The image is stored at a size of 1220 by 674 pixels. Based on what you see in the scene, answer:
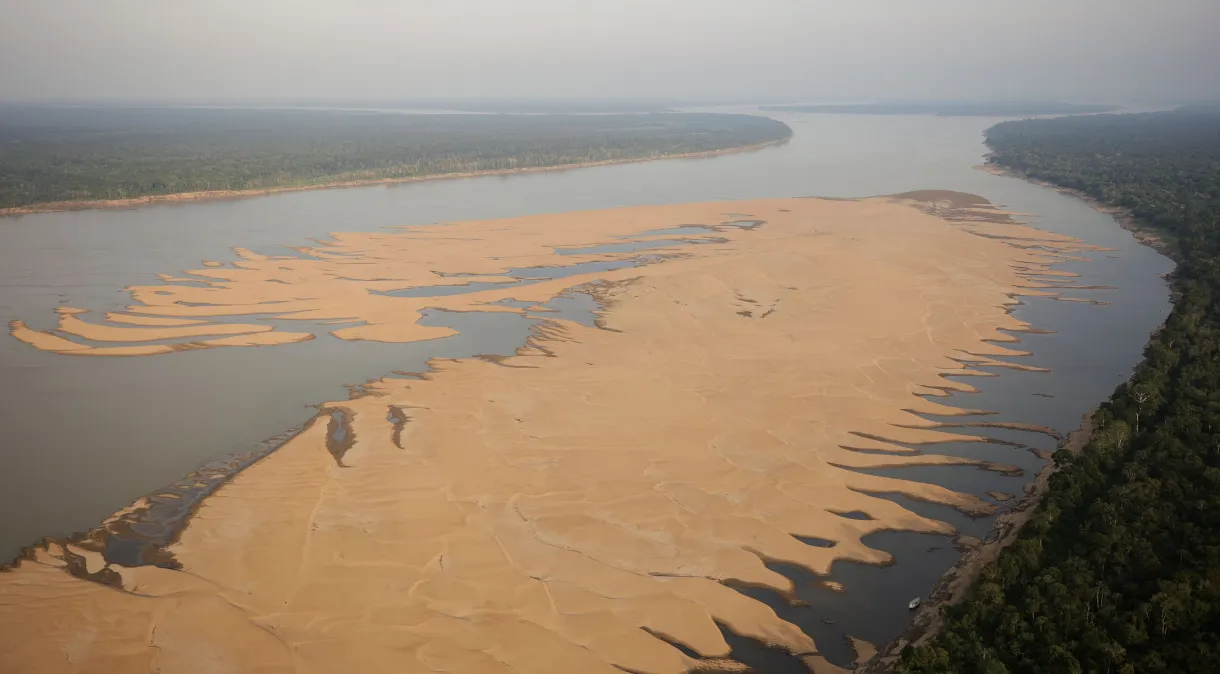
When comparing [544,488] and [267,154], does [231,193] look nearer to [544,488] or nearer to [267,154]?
[267,154]

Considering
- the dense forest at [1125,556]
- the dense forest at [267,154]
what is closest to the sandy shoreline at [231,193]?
the dense forest at [267,154]

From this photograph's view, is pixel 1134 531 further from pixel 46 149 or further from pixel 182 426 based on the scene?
pixel 46 149

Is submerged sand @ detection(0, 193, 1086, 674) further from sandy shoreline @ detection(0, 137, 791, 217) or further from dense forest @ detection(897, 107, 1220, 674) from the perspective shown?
sandy shoreline @ detection(0, 137, 791, 217)

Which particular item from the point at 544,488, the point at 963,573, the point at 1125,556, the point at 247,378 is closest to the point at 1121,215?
the point at 1125,556

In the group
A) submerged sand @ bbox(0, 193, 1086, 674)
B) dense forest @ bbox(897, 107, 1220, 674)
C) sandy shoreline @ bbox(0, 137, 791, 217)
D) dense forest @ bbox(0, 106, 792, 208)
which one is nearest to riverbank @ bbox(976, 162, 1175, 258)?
submerged sand @ bbox(0, 193, 1086, 674)

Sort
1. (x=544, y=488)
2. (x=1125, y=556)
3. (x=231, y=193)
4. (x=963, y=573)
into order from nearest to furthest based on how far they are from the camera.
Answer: (x=1125, y=556) < (x=963, y=573) < (x=544, y=488) < (x=231, y=193)

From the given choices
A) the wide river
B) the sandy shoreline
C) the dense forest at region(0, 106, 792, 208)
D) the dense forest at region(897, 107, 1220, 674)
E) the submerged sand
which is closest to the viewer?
the dense forest at region(897, 107, 1220, 674)
